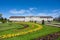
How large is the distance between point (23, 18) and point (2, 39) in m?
93.7

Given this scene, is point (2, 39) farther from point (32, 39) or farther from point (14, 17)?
point (14, 17)

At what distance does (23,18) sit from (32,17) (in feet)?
24.4

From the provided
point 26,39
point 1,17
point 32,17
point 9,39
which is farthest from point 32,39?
point 32,17

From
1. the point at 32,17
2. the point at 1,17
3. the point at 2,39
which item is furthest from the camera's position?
the point at 32,17

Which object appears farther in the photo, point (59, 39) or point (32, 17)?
point (32, 17)

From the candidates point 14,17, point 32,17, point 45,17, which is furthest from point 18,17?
point 45,17

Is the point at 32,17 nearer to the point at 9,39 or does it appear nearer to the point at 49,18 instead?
the point at 49,18

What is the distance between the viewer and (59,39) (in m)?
14.0

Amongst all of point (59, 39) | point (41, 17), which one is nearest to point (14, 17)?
point (41, 17)

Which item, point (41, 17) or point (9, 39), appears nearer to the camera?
point (9, 39)

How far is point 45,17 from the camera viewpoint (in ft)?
351

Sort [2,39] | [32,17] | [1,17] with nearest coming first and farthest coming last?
[2,39] < [1,17] < [32,17]

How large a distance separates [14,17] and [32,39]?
315 feet

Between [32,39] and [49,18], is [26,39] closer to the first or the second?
[32,39]
